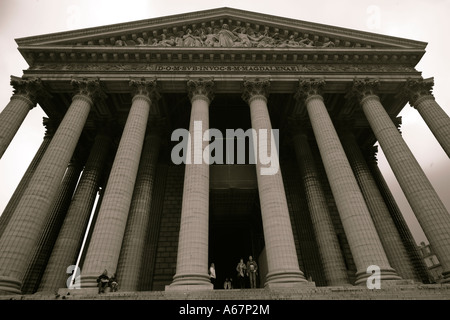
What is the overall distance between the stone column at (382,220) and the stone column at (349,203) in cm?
599

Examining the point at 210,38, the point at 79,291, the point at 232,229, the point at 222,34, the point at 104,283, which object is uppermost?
the point at 222,34

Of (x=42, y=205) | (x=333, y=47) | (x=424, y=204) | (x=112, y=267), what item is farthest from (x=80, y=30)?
(x=424, y=204)

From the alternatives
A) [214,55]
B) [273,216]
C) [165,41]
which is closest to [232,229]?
[273,216]

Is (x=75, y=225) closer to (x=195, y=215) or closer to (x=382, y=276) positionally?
(x=195, y=215)

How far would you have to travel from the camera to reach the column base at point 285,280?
12750mm

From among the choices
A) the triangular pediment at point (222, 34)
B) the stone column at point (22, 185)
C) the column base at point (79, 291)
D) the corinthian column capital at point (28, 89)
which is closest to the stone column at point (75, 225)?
the stone column at point (22, 185)

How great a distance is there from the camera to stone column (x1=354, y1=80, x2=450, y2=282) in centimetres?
1472

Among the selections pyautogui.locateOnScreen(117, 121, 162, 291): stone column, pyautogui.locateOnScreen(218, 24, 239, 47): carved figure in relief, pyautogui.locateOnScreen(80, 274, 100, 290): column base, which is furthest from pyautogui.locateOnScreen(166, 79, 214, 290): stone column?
pyautogui.locateOnScreen(117, 121, 162, 291): stone column

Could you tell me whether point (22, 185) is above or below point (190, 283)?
above

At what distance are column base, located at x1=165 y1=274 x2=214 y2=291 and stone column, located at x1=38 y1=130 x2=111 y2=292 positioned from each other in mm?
9548

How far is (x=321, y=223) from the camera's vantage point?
20.2 meters

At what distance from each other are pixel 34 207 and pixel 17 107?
7623mm

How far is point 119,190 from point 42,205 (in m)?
3.99

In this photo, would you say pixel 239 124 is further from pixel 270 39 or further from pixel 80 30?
pixel 80 30
